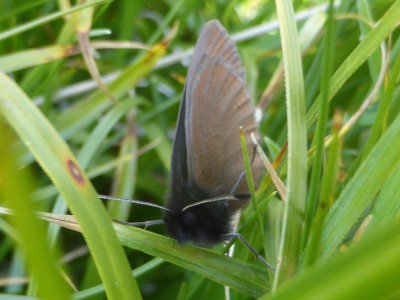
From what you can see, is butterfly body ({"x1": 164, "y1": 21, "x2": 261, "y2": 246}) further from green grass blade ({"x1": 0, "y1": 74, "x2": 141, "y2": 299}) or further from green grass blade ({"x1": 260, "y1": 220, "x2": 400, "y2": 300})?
green grass blade ({"x1": 260, "y1": 220, "x2": 400, "y2": 300})

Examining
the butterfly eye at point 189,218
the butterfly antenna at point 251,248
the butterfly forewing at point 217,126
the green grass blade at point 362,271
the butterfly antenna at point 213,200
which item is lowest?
the butterfly antenna at point 251,248

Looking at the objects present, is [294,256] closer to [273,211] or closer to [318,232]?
[318,232]

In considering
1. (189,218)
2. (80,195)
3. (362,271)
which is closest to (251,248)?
(189,218)

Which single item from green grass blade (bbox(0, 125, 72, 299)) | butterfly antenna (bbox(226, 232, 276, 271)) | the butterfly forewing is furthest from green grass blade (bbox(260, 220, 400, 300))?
the butterfly forewing

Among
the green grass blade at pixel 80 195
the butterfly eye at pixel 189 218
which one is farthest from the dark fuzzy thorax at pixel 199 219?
the green grass blade at pixel 80 195

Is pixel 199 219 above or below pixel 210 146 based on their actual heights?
below

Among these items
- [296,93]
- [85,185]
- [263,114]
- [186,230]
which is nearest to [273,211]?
[186,230]

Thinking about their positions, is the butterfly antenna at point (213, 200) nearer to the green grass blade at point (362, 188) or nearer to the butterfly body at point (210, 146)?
the butterfly body at point (210, 146)

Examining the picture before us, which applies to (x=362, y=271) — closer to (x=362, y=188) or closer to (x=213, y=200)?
(x=362, y=188)
